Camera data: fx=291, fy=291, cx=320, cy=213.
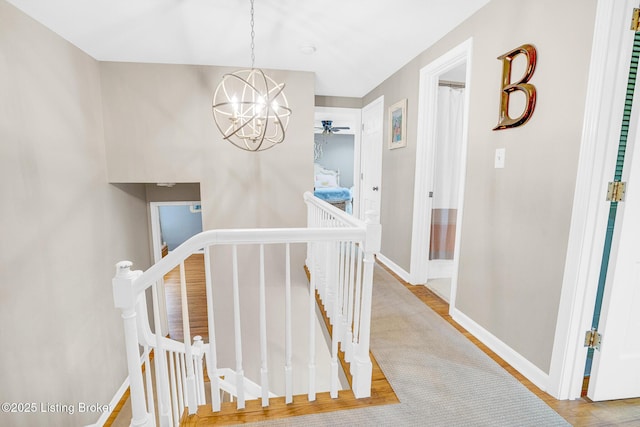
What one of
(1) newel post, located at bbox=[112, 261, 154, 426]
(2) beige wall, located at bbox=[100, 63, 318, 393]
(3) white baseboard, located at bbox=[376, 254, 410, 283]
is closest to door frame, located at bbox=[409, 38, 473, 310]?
(3) white baseboard, located at bbox=[376, 254, 410, 283]

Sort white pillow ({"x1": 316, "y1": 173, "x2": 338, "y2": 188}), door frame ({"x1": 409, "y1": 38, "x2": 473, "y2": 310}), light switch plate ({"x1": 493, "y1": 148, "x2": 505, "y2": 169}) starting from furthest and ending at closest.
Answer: white pillow ({"x1": 316, "y1": 173, "x2": 338, "y2": 188}) < door frame ({"x1": 409, "y1": 38, "x2": 473, "y2": 310}) < light switch plate ({"x1": 493, "y1": 148, "x2": 505, "y2": 169})

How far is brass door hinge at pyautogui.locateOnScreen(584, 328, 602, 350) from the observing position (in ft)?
4.76

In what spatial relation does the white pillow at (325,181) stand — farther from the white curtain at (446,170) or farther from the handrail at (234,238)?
the handrail at (234,238)

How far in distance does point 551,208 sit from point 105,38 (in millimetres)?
3532

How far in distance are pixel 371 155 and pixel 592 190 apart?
2.89 m

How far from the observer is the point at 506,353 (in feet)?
5.87

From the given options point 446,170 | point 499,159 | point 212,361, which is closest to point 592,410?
point 499,159

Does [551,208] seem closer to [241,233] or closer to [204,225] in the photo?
[241,233]

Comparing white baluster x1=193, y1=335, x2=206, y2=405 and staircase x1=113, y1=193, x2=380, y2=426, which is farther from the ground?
staircase x1=113, y1=193, x2=380, y2=426

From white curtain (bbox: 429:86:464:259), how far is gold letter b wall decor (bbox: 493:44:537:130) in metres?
1.32

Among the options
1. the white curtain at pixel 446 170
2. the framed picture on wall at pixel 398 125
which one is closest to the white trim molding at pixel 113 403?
the white curtain at pixel 446 170

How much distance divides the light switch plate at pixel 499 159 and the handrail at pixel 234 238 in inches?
42.7

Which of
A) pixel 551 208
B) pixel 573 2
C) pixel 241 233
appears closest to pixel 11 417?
pixel 241 233

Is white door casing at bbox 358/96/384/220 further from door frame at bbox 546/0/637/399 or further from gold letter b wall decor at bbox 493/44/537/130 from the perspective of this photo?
door frame at bbox 546/0/637/399
